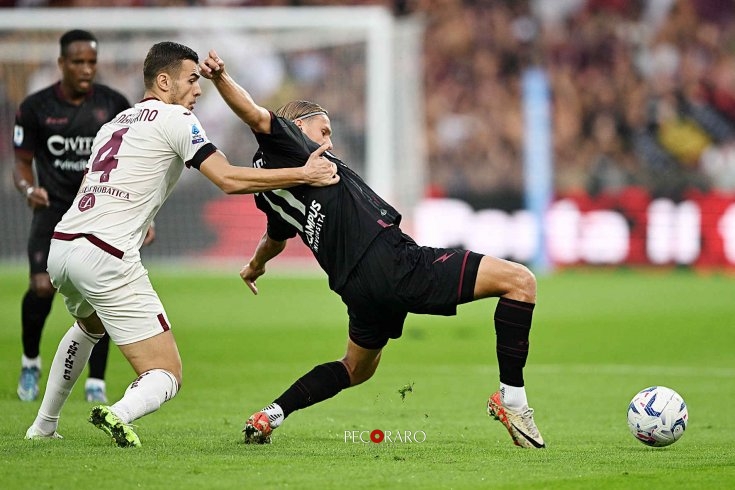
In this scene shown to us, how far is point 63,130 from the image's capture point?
32.1 feet

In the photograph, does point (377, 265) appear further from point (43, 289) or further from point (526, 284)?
point (43, 289)

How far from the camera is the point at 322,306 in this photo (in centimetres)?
1767

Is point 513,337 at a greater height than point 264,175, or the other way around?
point 264,175

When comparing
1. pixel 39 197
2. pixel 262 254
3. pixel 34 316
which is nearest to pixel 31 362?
pixel 34 316

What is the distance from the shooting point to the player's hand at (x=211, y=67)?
6.54m

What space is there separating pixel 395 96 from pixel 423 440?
14.9m

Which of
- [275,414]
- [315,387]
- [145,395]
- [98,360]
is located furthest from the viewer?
[98,360]

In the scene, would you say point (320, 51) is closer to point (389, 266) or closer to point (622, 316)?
point (622, 316)

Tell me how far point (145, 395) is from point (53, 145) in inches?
156

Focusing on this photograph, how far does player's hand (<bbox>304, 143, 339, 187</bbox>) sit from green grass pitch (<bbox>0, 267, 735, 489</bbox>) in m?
1.43

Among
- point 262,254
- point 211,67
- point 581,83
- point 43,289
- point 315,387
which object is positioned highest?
point 581,83

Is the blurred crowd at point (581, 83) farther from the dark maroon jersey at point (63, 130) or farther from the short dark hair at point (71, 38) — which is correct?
the short dark hair at point (71, 38)

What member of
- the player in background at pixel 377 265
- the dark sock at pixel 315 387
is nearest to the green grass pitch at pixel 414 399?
the dark sock at pixel 315 387

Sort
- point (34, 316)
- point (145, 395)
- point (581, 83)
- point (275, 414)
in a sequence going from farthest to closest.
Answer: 1. point (581, 83)
2. point (34, 316)
3. point (275, 414)
4. point (145, 395)
